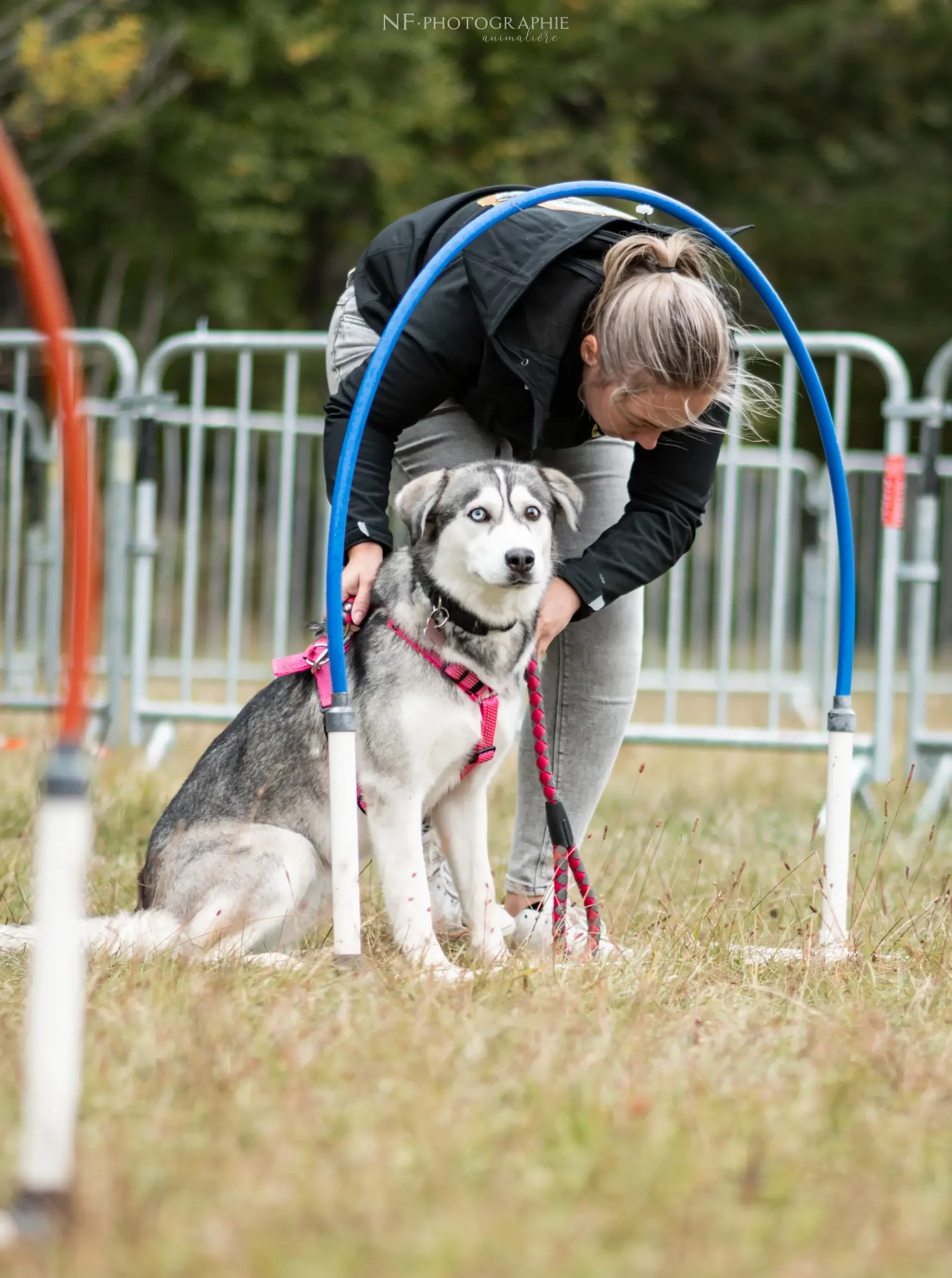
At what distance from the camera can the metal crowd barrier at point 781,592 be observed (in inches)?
251

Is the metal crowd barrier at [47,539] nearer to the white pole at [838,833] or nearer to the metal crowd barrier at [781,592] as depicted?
the metal crowd barrier at [781,592]

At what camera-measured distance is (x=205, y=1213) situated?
196 cm

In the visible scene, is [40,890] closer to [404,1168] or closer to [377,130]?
[404,1168]

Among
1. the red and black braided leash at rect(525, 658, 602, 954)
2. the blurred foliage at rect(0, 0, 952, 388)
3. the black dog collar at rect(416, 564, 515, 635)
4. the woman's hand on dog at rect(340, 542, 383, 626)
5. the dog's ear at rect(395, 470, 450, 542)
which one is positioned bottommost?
the red and black braided leash at rect(525, 658, 602, 954)

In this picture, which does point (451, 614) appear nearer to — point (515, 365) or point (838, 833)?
point (515, 365)

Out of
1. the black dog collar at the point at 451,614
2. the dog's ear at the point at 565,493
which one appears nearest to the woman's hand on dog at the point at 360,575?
the black dog collar at the point at 451,614

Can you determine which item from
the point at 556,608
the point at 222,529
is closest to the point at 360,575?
the point at 556,608

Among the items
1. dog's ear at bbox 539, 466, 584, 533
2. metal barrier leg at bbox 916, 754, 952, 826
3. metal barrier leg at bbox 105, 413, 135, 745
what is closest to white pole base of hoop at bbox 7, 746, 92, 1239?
dog's ear at bbox 539, 466, 584, 533

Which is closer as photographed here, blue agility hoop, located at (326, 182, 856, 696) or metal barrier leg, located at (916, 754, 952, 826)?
blue agility hoop, located at (326, 182, 856, 696)

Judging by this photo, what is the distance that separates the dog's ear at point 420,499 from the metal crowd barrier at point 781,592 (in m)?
1.01

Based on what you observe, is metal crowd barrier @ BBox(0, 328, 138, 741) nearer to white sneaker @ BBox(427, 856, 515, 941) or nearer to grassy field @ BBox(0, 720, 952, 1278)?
white sneaker @ BBox(427, 856, 515, 941)

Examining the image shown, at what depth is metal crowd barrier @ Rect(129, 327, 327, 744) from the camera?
6891 mm

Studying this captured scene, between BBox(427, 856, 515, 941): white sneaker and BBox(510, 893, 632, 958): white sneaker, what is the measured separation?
7 cm

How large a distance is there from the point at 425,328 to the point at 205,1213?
7.45 ft
